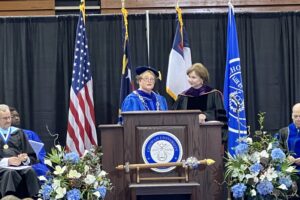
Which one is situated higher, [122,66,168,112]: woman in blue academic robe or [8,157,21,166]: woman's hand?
[122,66,168,112]: woman in blue academic robe

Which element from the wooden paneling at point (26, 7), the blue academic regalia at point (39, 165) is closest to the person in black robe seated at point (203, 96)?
the blue academic regalia at point (39, 165)

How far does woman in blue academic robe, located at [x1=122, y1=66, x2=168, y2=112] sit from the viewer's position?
18.7 ft

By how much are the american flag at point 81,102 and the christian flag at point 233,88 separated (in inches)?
65.3

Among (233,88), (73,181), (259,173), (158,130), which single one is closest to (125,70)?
(233,88)

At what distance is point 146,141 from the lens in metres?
4.80

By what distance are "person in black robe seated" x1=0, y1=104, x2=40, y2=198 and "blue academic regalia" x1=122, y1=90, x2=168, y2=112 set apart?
1.28 meters

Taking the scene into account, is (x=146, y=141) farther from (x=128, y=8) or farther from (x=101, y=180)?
(x=128, y=8)

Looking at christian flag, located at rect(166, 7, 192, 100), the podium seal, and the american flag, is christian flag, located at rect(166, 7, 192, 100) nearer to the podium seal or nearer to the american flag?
the american flag

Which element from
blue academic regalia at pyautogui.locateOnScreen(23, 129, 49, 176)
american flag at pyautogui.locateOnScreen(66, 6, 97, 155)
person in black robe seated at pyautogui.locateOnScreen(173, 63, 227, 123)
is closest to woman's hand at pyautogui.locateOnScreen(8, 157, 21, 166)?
blue academic regalia at pyautogui.locateOnScreen(23, 129, 49, 176)

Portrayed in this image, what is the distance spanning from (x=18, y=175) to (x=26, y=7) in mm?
3059

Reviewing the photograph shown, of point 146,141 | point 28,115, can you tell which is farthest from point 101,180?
point 28,115

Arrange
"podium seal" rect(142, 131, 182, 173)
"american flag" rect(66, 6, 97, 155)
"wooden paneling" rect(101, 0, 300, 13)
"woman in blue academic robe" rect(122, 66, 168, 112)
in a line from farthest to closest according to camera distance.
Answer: "wooden paneling" rect(101, 0, 300, 13)
"american flag" rect(66, 6, 97, 155)
"woman in blue academic robe" rect(122, 66, 168, 112)
"podium seal" rect(142, 131, 182, 173)

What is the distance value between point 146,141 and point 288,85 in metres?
3.63

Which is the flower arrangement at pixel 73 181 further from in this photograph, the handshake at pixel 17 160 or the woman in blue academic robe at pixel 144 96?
the handshake at pixel 17 160
